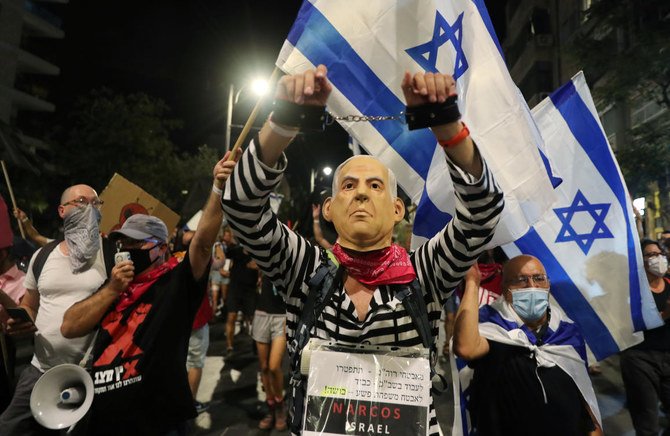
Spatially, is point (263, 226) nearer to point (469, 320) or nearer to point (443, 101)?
point (443, 101)

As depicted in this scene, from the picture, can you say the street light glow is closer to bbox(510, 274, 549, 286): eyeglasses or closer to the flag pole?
the flag pole

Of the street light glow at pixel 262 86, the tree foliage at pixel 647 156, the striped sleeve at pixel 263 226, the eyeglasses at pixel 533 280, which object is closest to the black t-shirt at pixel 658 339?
the eyeglasses at pixel 533 280

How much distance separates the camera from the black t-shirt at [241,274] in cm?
877

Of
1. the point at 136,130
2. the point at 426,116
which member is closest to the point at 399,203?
the point at 426,116

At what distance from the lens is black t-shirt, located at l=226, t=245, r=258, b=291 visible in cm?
877

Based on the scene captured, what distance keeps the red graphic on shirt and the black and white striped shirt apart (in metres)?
1.28

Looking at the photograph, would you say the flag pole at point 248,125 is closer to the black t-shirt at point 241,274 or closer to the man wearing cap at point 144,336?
the man wearing cap at point 144,336

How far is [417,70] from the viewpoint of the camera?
3131mm

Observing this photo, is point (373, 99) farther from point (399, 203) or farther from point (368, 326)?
point (368, 326)

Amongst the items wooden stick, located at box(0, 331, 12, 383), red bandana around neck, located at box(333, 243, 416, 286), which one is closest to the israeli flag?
red bandana around neck, located at box(333, 243, 416, 286)

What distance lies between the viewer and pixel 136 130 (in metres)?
28.3

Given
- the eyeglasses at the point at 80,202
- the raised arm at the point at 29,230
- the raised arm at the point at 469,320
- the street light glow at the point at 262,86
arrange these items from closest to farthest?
the street light glow at the point at 262,86, the raised arm at the point at 469,320, the eyeglasses at the point at 80,202, the raised arm at the point at 29,230

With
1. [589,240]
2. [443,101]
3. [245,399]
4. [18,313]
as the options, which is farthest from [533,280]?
[245,399]

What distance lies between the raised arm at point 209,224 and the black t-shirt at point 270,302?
2939 mm
